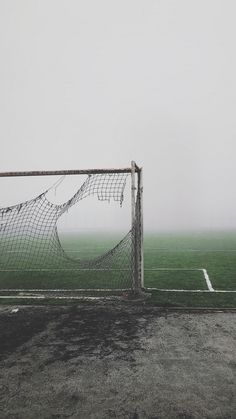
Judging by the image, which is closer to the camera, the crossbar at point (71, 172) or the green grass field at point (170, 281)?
the green grass field at point (170, 281)

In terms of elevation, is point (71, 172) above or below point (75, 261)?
above

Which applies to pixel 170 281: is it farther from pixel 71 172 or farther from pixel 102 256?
pixel 71 172

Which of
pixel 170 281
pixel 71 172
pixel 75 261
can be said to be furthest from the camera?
pixel 75 261

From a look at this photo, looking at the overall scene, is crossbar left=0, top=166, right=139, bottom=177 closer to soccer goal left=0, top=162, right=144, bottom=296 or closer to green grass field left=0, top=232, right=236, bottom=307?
soccer goal left=0, top=162, right=144, bottom=296

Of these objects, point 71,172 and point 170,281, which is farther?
point 170,281

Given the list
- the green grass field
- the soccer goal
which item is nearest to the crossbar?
the soccer goal

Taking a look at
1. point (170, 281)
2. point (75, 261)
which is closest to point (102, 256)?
point (75, 261)

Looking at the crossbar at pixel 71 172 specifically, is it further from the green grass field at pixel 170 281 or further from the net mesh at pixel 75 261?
the green grass field at pixel 170 281

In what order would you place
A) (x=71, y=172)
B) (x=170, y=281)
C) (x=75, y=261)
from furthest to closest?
(x=75, y=261) → (x=170, y=281) → (x=71, y=172)

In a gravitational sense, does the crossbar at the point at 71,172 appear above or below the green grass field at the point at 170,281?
above

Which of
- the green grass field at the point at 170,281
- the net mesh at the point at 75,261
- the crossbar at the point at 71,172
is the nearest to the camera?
the green grass field at the point at 170,281

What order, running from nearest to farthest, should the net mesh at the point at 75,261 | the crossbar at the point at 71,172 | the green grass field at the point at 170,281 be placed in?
1. the green grass field at the point at 170,281
2. the crossbar at the point at 71,172
3. the net mesh at the point at 75,261

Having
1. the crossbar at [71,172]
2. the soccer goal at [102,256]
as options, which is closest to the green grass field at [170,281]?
the soccer goal at [102,256]

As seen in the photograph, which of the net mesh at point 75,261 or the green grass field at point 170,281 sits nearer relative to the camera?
the green grass field at point 170,281
